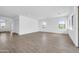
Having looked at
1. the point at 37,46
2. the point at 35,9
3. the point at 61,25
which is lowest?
the point at 37,46

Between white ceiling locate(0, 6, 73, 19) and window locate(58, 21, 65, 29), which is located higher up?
white ceiling locate(0, 6, 73, 19)

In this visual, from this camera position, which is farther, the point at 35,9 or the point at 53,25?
the point at 53,25

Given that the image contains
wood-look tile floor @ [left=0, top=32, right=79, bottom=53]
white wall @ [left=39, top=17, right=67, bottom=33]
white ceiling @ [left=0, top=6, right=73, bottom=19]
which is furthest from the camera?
white wall @ [left=39, top=17, right=67, bottom=33]

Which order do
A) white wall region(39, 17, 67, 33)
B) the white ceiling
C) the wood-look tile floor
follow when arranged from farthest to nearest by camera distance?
1. white wall region(39, 17, 67, 33)
2. the white ceiling
3. the wood-look tile floor

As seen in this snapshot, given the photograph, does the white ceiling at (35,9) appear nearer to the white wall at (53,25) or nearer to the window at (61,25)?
the window at (61,25)

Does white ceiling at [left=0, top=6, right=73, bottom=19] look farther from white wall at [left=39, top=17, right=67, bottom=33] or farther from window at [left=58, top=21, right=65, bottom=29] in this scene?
white wall at [left=39, top=17, right=67, bottom=33]

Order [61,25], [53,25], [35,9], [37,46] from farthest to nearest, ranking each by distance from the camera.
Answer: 1. [53,25]
2. [61,25]
3. [35,9]
4. [37,46]

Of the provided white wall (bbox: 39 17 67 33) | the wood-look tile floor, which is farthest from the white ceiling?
white wall (bbox: 39 17 67 33)

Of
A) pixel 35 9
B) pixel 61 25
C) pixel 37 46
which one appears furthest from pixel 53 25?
pixel 37 46

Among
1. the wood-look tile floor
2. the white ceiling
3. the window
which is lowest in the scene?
the wood-look tile floor

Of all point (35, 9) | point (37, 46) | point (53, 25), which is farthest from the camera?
point (53, 25)

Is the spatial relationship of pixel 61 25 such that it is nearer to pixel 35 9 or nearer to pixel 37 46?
pixel 35 9

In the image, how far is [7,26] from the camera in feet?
48.0

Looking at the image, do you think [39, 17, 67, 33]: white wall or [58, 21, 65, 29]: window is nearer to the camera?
[58, 21, 65, 29]: window
